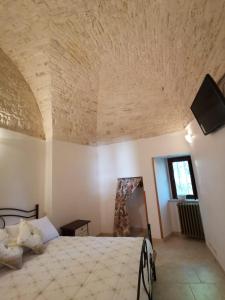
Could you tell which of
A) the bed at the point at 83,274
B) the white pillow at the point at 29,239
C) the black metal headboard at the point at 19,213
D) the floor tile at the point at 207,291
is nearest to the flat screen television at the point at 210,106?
the bed at the point at 83,274

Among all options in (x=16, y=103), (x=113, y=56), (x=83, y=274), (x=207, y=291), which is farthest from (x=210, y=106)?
(x=16, y=103)

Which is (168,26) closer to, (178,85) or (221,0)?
(221,0)

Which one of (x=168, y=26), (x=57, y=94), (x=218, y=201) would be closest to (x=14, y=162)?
(x=57, y=94)

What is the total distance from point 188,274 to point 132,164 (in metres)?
2.59

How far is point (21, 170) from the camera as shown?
118 inches

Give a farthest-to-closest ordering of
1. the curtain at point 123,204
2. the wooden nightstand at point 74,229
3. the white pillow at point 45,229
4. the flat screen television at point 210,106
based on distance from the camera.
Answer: the curtain at point 123,204, the wooden nightstand at point 74,229, the white pillow at point 45,229, the flat screen television at point 210,106

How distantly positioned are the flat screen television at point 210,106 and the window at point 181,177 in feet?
7.78

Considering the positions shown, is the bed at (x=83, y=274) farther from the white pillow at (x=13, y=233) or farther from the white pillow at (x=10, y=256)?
the white pillow at (x=13, y=233)

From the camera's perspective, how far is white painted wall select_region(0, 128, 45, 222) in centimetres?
271

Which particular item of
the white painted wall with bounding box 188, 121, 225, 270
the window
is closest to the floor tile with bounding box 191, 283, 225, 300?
the white painted wall with bounding box 188, 121, 225, 270

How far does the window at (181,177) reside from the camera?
14.2 ft

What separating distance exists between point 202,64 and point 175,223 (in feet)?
12.7

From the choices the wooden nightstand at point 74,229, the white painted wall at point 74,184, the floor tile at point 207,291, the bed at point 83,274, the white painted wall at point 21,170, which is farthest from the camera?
the white painted wall at point 74,184

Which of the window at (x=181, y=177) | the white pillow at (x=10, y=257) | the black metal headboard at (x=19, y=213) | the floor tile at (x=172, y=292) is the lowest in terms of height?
the floor tile at (x=172, y=292)
